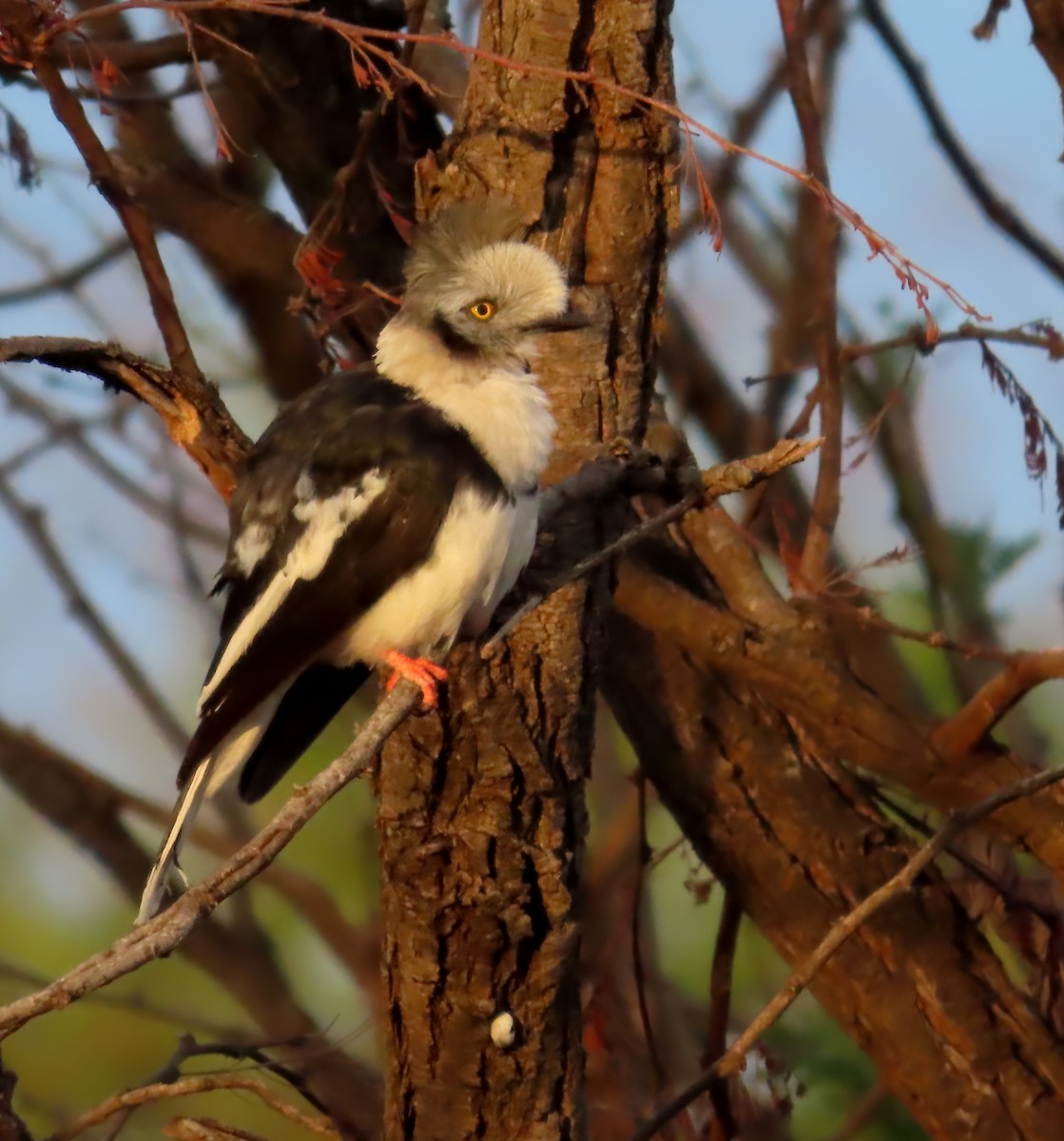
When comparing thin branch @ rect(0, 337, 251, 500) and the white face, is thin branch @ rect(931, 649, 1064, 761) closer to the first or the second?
the white face

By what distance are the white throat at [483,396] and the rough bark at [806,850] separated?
51cm

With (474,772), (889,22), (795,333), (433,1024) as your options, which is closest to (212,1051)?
(433,1024)

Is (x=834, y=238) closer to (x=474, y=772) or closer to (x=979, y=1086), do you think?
(x=474, y=772)

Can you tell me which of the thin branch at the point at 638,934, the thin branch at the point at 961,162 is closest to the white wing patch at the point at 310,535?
the thin branch at the point at 638,934

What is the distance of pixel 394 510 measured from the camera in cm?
169

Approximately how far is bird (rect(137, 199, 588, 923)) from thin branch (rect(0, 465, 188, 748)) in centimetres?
108

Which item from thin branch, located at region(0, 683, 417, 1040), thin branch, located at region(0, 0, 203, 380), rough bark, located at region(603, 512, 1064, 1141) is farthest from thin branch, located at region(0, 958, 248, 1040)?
thin branch, located at region(0, 683, 417, 1040)

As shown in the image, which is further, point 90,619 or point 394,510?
point 90,619

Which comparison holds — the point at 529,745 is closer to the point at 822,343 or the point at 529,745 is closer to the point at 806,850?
the point at 806,850

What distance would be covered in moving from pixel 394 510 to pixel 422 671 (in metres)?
0.20

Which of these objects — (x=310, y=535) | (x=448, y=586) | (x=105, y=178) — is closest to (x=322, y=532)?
(x=310, y=535)

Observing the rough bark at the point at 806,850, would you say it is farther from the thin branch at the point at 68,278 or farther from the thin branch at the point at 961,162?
the thin branch at the point at 68,278

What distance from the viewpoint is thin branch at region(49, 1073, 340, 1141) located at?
5.23 feet

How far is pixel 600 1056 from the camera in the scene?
2.77 metres
